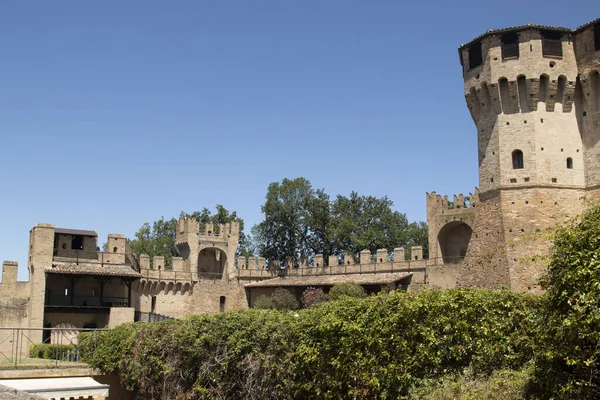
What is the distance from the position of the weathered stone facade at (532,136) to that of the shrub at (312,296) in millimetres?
9671

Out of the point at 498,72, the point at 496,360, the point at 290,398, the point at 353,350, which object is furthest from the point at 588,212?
the point at 498,72

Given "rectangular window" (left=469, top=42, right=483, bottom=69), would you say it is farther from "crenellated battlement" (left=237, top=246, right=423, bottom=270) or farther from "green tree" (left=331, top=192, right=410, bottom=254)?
"green tree" (left=331, top=192, right=410, bottom=254)

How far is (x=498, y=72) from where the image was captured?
34.8 metres

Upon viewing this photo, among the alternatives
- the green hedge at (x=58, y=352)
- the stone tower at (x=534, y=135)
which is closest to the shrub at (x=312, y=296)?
the stone tower at (x=534, y=135)

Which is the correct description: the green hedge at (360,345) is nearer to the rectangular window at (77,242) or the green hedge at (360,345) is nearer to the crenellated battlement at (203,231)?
the rectangular window at (77,242)

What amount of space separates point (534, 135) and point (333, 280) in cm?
1680

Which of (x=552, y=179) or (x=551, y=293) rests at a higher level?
(x=552, y=179)

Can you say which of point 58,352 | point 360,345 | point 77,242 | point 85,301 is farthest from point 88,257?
point 360,345

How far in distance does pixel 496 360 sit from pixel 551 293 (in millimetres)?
3993

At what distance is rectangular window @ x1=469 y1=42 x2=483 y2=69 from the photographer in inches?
1431

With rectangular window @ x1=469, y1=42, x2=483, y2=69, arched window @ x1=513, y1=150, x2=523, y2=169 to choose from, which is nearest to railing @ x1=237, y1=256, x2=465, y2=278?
arched window @ x1=513, y1=150, x2=523, y2=169

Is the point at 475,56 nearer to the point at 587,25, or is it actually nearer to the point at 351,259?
the point at 587,25

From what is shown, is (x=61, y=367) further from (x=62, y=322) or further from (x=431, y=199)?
(x=431, y=199)

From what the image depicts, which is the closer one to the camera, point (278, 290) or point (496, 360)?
point (496, 360)
